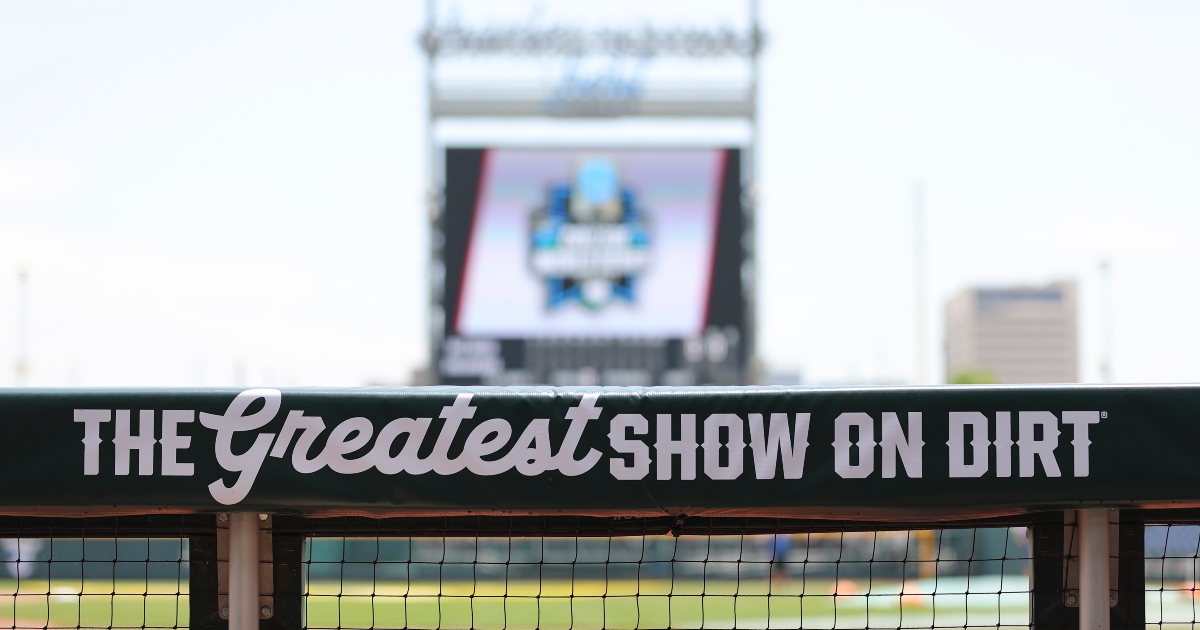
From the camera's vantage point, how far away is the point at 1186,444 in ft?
14.0

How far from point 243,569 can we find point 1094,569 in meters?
3.29

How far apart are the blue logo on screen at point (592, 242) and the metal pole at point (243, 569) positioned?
94.0ft

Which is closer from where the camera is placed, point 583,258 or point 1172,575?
point 1172,575

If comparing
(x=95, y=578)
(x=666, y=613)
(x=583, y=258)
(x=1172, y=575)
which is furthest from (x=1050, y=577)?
(x=583, y=258)

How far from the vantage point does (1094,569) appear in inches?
179

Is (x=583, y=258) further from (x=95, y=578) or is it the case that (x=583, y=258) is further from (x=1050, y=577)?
(x=1050, y=577)

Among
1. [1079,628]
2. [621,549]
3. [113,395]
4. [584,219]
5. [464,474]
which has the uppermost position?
[584,219]

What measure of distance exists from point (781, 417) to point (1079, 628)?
1.54 meters

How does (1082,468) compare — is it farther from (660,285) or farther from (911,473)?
(660,285)

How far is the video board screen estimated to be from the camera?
32.9 meters

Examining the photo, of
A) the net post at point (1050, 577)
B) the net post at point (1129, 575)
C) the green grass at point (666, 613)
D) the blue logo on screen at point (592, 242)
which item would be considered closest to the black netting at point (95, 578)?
the green grass at point (666, 613)

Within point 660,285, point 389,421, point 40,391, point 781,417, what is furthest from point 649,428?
point 660,285

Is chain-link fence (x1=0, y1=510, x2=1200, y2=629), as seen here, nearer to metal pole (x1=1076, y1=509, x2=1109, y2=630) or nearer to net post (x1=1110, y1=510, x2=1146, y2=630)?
net post (x1=1110, y1=510, x2=1146, y2=630)

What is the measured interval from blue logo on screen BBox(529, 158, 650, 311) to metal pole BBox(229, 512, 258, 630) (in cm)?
2866
